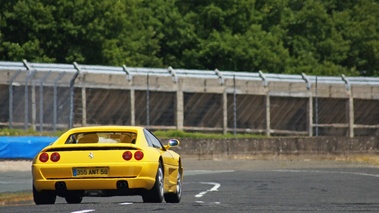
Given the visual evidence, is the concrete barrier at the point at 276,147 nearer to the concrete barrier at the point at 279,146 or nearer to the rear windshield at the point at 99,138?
the concrete barrier at the point at 279,146

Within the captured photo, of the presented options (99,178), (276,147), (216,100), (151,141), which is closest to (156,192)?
(99,178)

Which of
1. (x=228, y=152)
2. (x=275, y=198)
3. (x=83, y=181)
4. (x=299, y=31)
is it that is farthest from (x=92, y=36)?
(x=83, y=181)

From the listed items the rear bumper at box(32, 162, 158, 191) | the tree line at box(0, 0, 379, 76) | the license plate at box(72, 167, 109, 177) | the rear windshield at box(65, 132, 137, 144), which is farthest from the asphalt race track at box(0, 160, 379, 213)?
the tree line at box(0, 0, 379, 76)

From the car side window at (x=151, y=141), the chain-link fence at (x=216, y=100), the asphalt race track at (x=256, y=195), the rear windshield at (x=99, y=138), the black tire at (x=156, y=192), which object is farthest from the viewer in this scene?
the chain-link fence at (x=216, y=100)

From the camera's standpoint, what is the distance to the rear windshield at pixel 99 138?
739 inches

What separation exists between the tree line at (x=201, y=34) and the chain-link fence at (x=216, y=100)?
1673 cm

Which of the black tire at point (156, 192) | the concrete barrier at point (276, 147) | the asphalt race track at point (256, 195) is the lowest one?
the concrete barrier at point (276, 147)

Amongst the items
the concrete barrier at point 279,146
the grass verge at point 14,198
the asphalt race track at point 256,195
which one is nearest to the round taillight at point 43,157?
the asphalt race track at point 256,195

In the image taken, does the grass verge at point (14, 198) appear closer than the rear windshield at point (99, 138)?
No

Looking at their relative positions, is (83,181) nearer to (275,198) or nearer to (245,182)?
(275,198)

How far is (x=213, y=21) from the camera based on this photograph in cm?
8088

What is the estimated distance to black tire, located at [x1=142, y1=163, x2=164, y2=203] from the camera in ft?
60.0

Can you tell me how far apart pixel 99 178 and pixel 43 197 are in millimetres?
982

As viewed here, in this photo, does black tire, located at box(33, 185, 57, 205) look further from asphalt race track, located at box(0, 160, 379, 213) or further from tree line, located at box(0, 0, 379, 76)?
tree line, located at box(0, 0, 379, 76)
